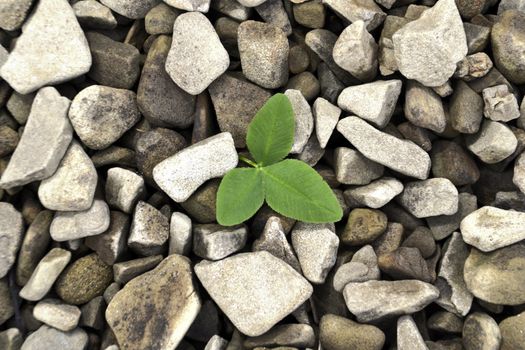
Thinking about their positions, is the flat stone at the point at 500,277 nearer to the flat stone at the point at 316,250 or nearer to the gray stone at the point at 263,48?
the flat stone at the point at 316,250

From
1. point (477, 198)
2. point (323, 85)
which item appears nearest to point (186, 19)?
point (323, 85)

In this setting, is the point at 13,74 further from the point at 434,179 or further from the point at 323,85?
the point at 434,179

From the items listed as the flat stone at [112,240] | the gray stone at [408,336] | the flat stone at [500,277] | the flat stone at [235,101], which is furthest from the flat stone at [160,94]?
the flat stone at [500,277]

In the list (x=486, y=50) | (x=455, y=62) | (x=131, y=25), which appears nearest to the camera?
(x=455, y=62)

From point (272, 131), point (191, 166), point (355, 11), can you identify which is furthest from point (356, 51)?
point (191, 166)

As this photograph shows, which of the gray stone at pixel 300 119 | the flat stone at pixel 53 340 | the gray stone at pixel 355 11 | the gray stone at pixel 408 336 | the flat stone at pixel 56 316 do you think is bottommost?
the flat stone at pixel 53 340
